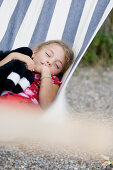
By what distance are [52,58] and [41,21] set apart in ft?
1.59

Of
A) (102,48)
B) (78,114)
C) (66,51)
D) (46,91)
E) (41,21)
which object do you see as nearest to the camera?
(46,91)

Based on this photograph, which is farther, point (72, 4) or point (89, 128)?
point (89, 128)

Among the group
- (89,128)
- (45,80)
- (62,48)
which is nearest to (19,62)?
(45,80)

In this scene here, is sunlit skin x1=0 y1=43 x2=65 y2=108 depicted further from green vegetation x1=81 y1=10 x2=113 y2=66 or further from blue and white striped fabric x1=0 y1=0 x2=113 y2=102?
green vegetation x1=81 y1=10 x2=113 y2=66

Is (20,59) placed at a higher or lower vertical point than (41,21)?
lower

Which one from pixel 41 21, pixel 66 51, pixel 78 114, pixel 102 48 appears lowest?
pixel 78 114

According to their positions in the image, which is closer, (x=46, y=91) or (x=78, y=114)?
(x=46, y=91)

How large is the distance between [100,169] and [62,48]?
79 cm

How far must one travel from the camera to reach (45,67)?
208 centimetres

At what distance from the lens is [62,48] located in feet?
7.05

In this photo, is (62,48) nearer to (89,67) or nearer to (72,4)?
(72,4)

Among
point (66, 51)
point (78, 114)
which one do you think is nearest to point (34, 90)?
point (66, 51)

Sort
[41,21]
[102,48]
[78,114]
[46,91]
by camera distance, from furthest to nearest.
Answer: [102,48]
[78,114]
[41,21]
[46,91]

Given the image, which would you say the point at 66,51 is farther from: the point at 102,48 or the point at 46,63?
the point at 102,48
